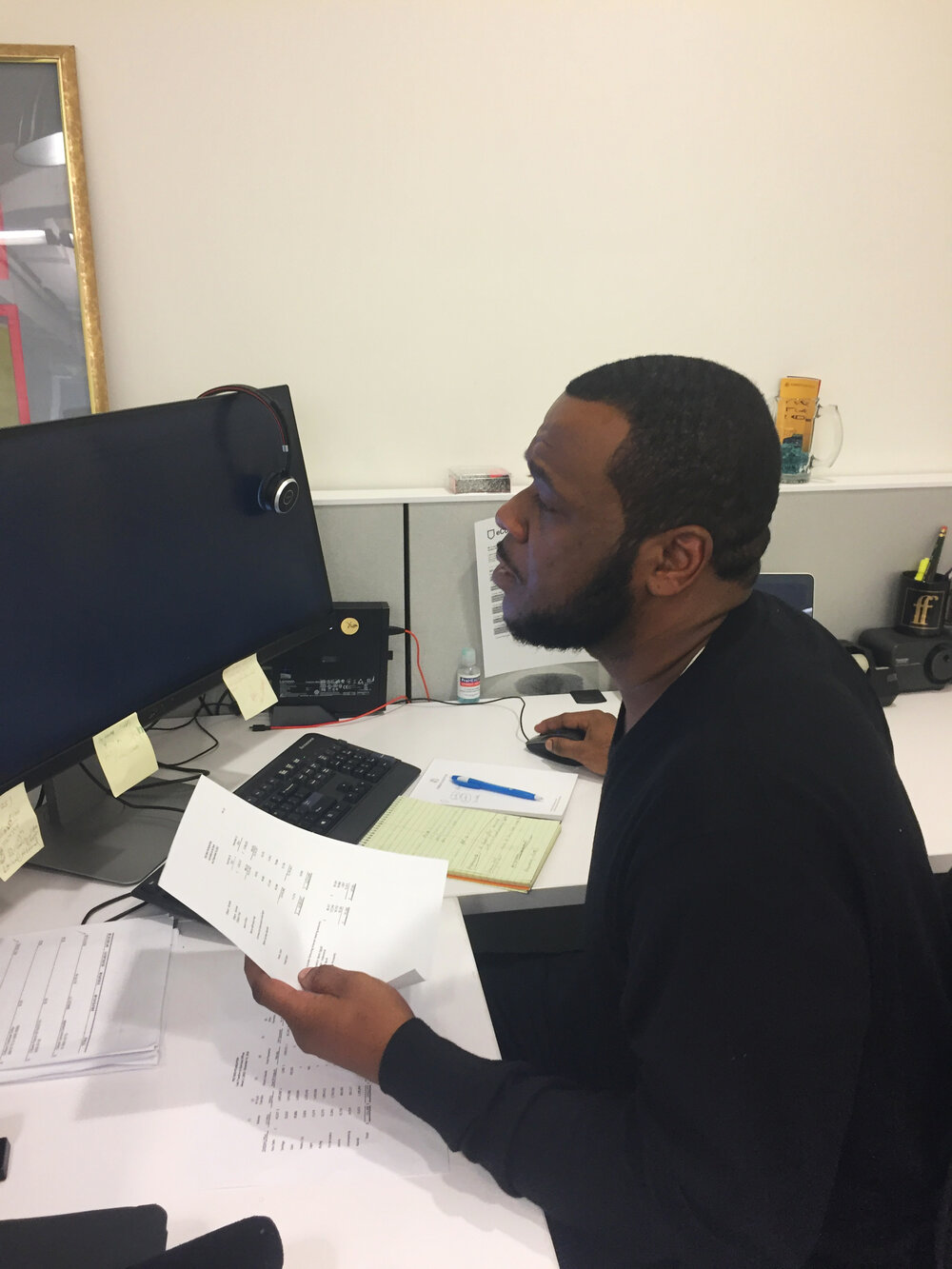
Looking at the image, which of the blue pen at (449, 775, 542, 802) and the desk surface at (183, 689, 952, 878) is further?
the blue pen at (449, 775, 542, 802)

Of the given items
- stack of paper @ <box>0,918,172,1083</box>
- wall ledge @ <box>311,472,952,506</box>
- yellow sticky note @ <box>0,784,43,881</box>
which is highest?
wall ledge @ <box>311,472,952,506</box>

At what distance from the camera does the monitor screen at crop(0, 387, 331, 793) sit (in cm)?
89

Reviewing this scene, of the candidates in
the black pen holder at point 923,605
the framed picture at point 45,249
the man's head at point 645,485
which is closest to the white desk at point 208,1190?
the man's head at point 645,485

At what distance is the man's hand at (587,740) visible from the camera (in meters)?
1.30

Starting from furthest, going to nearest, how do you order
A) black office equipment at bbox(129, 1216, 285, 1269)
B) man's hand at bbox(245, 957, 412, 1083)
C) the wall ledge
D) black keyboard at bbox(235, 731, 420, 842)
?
the wall ledge, black keyboard at bbox(235, 731, 420, 842), man's hand at bbox(245, 957, 412, 1083), black office equipment at bbox(129, 1216, 285, 1269)

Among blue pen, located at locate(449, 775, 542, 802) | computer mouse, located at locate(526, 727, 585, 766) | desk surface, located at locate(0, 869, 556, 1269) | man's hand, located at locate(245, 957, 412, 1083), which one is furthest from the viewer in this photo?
computer mouse, located at locate(526, 727, 585, 766)

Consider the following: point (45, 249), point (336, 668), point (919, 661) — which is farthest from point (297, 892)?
point (919, 661)

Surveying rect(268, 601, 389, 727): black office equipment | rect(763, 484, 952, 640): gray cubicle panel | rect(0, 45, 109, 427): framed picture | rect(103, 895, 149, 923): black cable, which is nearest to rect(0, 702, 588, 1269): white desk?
rect(103, 895, 149, 923): black cable

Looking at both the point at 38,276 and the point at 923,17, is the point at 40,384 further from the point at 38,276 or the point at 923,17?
the point at 923,17

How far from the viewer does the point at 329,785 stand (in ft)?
3.92

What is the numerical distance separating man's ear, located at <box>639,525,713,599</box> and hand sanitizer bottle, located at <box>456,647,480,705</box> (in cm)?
79

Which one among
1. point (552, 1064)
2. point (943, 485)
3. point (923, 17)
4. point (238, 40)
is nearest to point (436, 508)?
point (238, 40)

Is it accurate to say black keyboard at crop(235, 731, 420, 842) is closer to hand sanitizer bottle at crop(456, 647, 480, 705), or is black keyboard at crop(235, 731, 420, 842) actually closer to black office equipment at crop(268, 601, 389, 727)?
black office equipment at crop(268, 601, 389, 727)

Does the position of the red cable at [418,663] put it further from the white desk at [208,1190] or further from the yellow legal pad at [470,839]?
the white desk at [208,1190]
